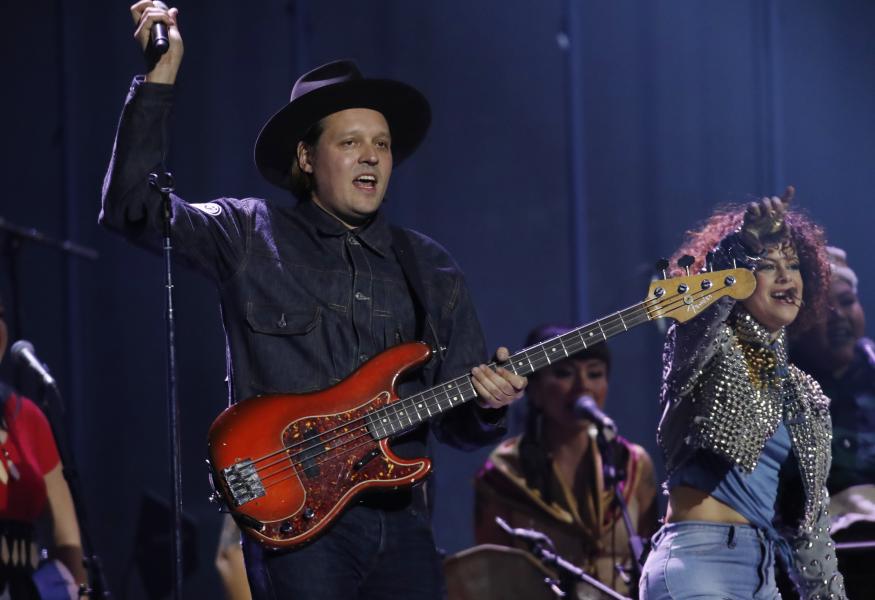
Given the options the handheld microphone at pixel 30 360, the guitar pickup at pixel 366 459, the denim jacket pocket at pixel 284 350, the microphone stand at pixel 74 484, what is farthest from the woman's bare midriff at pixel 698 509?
the handheld microphone at pixel 30 360

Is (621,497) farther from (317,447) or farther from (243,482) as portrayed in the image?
(243,482)

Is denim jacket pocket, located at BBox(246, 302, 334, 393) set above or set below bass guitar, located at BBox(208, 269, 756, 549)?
above

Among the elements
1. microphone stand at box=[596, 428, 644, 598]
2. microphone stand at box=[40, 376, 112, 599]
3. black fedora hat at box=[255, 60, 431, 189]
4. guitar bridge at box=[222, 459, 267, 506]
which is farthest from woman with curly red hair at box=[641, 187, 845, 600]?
microphone stand at box=[40, 376, 112, 599]

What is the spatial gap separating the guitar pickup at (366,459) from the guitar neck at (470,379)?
0.04 meters

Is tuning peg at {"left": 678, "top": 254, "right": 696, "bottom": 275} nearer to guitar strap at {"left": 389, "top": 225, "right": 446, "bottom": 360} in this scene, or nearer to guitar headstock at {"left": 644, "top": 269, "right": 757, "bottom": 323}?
guitar headstock at {"left": 644, "top": 269, "right": 757, "bottom": 323}

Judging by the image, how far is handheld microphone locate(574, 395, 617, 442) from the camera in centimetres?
545

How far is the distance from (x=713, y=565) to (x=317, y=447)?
1.27 m

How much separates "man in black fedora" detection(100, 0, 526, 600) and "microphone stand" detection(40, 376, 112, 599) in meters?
1.35

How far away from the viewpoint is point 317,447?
3.23 m

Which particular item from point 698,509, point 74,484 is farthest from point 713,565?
point 74,484

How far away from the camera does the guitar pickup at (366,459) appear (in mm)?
3238

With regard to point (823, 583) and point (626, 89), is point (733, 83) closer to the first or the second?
point (626, 89)

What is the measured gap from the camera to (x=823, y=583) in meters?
3.66

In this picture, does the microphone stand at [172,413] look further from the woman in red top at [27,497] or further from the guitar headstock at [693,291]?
the woman in red top at [27,497]
